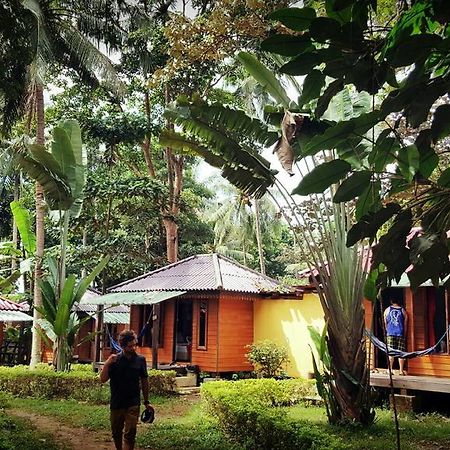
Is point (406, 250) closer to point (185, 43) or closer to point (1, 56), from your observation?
point (1, 56)

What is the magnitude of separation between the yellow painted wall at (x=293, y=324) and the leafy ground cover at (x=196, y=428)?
3.86m

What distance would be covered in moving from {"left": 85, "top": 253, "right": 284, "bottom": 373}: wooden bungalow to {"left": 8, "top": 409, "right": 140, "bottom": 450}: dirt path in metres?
4.61

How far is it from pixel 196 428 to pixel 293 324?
6.56 metres

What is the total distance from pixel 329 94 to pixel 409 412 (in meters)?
8.59

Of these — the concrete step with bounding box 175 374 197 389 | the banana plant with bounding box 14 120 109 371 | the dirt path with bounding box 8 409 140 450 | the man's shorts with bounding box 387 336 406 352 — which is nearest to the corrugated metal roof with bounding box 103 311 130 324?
the concrete step with bounding box 175 374 197 389

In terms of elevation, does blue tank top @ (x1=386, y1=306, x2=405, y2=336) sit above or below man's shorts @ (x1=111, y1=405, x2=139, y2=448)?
above

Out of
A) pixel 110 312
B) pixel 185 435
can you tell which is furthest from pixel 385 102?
pixel 110 312

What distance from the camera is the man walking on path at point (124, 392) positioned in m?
5.30

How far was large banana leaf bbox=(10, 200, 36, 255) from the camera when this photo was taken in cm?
1407

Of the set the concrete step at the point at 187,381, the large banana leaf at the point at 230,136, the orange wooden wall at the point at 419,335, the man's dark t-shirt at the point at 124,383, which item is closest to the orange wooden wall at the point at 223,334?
the concrete step at the point at 187,381

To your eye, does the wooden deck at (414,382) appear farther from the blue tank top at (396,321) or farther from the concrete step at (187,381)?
the concrete step at (187,381)

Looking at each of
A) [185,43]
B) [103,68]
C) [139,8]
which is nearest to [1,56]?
[185,43]

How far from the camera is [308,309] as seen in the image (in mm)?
13961

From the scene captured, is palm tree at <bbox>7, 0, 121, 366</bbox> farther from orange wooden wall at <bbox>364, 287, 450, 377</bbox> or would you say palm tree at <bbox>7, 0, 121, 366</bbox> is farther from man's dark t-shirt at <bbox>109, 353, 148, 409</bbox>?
man's dark t-shirt at <bbox>109, 353, 148, 409</bbox>
